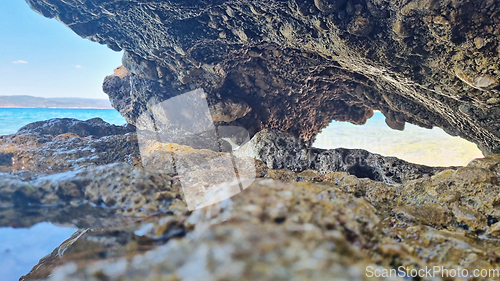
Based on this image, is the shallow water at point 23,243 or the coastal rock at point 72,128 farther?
the coastal rock at point 72,128

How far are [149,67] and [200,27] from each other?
1844mm

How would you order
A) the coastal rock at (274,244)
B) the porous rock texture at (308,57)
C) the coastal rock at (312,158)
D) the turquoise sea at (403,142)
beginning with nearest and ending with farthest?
1. the coastal rock at (274,244)
2. the porous rock texture at (308,57)
3. the coastal rock at (312,158)
4. the turquoise sea at (403,142)

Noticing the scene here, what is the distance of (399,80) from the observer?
11.2 feet

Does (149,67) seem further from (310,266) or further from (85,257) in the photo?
(310,266)

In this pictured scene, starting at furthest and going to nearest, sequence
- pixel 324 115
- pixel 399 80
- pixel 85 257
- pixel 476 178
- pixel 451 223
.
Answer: pixel 324 115 < pixel 399 80 < pixel 476 178 < pixel 451 223 < pixel 85 257

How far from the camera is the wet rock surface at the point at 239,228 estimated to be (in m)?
0.74

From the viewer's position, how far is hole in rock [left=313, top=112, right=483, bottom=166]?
735 inches

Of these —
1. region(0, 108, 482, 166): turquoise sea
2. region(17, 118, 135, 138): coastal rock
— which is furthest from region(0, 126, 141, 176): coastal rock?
region(0, 108, 482, 166): turquoise sea

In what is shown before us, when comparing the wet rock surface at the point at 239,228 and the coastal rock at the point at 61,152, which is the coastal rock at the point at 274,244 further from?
the coastal rock at the point at 61,152

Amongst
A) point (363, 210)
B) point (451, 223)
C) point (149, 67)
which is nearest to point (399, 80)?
point (451, 223)

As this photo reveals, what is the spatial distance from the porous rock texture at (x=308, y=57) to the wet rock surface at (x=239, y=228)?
145cm

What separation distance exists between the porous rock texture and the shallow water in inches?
127

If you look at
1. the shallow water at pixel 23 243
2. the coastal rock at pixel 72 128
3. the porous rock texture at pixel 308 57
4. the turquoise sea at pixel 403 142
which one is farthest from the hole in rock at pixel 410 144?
the shallow water at pixel 23 243

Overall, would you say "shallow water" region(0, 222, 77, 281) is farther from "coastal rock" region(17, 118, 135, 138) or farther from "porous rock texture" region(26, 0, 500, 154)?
"coastal rock" region(17, 118, 135, 138)
